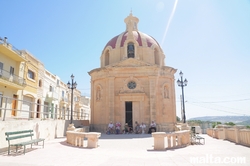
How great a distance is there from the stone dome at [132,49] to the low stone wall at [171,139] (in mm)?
11897

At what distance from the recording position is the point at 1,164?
238 inches

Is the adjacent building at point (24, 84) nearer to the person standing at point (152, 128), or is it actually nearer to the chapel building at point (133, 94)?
the chapel building at point (133, 94)

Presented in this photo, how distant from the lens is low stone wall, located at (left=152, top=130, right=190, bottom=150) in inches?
363

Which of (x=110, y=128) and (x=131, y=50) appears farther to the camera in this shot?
(x=131, y=50)

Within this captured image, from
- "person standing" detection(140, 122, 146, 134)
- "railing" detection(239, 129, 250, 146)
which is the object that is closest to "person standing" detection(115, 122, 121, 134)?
"person standing" detection(140, 122, 146, 134)

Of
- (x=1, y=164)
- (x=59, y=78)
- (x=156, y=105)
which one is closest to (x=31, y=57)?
(x=59, y=78)

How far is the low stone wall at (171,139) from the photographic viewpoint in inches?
363

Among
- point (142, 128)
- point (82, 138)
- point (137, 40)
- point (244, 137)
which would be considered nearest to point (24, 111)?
Result: point (82, 138)

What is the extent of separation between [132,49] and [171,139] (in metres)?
14.2

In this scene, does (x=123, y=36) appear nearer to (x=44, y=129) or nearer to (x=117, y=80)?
(x=117, y=80)

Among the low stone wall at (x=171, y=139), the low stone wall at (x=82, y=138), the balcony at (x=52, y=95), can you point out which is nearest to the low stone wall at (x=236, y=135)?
the low stone wall at (x=171, y=139)

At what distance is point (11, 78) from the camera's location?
1933 cm

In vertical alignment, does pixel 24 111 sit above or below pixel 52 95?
below

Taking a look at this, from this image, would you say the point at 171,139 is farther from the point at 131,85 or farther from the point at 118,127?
the point at 131,85
